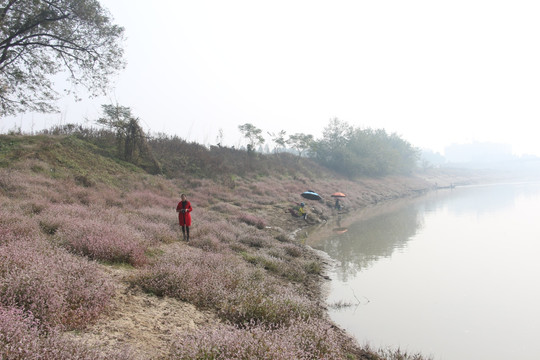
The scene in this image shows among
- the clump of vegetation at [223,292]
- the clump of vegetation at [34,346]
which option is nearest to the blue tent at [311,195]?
the clump of vegetation at [223,292]

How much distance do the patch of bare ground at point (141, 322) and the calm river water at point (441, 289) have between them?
12.3 feet

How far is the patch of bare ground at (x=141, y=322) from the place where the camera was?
4000 millimetres

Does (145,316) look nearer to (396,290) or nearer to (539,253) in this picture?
(396,290)

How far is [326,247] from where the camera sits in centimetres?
1516

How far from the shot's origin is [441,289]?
954 cm

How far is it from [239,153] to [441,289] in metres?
29.2

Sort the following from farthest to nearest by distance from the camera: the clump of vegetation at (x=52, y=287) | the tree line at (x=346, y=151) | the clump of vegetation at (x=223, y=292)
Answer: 1. the tree line at (x=346, y=151)
2. the clump of vegetation at (x=223, y=292)
3. the clump of vegetation at (x=52, y=287)

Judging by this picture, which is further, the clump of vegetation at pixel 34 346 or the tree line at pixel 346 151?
the tree line at pixel 346 151

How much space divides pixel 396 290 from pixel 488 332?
8.69ft

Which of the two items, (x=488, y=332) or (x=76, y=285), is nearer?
(x=76, y=285)

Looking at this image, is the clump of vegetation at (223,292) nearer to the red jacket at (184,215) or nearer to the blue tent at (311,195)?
the red jacket at (184,215)

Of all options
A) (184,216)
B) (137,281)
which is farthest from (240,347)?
(184,216)

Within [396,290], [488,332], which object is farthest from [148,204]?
[488,332]

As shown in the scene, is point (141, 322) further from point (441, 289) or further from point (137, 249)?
point (441, 289)
